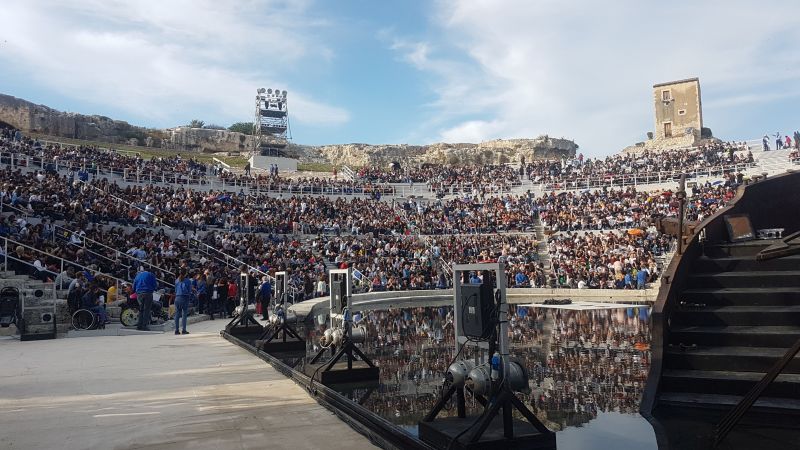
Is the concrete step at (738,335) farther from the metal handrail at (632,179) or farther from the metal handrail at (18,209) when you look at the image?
the metal handrail at (632,179)

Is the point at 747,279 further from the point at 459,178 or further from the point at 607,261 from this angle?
the point at 459,178

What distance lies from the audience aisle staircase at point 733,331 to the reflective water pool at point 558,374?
1.80 ft

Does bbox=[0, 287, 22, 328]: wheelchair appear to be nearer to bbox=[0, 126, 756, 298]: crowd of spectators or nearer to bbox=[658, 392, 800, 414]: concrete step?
bbox=[0, 126, 756, 298]: crowd of spectators

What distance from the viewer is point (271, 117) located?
230 ft

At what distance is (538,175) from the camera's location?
42125mm

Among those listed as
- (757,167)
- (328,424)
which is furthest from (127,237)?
(757,167)

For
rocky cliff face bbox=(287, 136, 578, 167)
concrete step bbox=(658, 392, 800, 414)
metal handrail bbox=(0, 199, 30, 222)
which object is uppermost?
rocky cliff face bbox=(287, 136, 578, 167)

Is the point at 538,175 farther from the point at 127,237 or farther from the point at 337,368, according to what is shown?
the point at 337,368

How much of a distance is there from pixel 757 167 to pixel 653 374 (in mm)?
34021

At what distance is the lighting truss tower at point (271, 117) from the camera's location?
69.1 meters

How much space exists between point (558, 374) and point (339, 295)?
2697mm

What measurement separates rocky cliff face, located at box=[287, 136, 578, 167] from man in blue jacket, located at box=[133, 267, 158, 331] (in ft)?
185

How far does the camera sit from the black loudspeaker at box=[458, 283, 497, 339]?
12.6 feet

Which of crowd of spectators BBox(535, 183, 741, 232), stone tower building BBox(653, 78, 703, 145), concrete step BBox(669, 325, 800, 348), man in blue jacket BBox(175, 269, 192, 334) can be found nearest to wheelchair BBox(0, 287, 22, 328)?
man in blue jacket BBox(175, 269, 192, 334)
